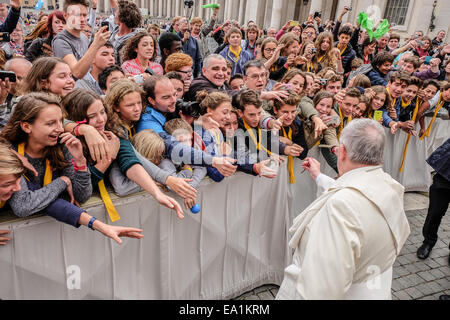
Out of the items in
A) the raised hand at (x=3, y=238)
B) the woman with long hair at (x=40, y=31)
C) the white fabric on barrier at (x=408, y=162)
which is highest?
the woman with long hair at (x=40, y=31)

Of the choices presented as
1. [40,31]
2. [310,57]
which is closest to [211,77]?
[40,31]

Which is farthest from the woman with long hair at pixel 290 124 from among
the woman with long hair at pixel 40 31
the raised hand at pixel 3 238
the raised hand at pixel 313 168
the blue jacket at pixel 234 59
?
the woman with long hair at pixel 40 31

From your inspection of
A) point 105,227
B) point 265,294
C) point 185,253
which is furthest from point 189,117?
point 265,294

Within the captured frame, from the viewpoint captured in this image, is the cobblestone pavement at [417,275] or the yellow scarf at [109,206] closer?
the yellow scarf at [109,206]

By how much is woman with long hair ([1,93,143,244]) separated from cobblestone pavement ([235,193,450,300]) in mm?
2095

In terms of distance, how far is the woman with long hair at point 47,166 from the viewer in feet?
6.03

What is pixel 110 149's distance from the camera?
2189 mm

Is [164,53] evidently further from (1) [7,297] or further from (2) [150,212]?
(1) [7,297]

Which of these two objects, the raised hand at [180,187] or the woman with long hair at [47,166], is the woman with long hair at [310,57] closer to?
the raised hand at [180,187]

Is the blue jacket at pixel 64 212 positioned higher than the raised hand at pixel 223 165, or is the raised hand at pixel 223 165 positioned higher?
the raised hand at pixel 223 165

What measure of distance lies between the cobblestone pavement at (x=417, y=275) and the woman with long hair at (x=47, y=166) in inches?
82.5

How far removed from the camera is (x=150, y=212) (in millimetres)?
2395

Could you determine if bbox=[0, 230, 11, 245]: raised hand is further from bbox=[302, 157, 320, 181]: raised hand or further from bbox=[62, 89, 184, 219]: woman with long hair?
bbox=[302, 157, 320, 181]: raised hand

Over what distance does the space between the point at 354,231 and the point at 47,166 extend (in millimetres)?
1960
